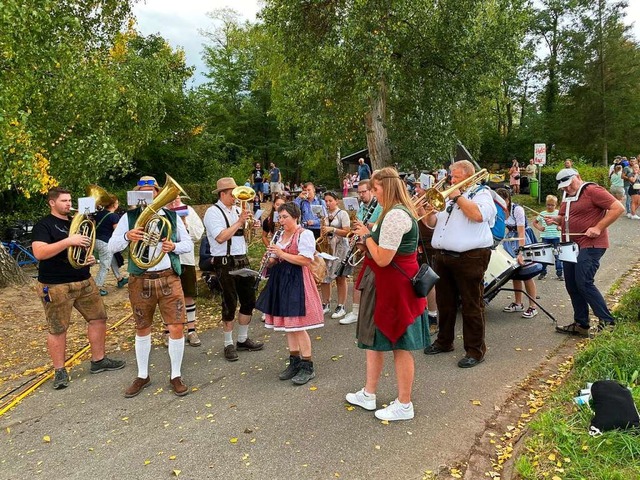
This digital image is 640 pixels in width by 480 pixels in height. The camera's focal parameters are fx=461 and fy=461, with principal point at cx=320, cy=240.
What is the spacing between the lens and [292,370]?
4.77m

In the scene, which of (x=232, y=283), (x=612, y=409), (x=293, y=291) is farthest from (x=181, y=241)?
(x=612, y=409)

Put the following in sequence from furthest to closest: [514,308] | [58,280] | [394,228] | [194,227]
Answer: [514,308] < [194,227] < [58,280] < [394,228]

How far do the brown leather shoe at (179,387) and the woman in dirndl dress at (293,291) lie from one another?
96 centimetres

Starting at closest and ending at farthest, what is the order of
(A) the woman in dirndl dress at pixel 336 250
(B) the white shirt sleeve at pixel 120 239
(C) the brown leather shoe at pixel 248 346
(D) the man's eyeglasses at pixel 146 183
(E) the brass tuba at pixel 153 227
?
(E) the brass tuba at pixel 153 227
(B) the white shirt sleeve at pixel 120 239
(D) the man's eyeglasses at pixel 146 183
(C) the brown leather shoe at pixel 248 346
(A) the woman in dirndl dress at pixel 336 250

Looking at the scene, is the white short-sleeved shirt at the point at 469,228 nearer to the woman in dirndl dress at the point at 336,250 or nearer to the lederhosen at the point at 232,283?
the woman in dirndl dress at the point at 336,250

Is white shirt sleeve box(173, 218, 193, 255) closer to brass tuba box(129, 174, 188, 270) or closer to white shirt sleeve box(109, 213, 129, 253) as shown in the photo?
brass tuba box(129, 174, 188, 270)

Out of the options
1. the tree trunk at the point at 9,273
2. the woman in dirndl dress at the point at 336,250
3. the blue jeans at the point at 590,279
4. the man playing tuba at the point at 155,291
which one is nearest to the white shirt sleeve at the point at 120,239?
the man playing tuba at the point at 155,291

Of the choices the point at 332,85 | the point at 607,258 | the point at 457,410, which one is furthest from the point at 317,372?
the point at 332,85

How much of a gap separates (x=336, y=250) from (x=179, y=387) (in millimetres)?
3343

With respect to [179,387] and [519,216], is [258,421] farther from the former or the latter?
[519,216]

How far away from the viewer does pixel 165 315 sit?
15.0ft

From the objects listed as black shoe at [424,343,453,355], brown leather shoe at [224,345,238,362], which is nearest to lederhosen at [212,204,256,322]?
brown leather shoe at [224,345,238,362]

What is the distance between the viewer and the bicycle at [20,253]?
443 inches

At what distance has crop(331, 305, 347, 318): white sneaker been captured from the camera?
22.2ft
